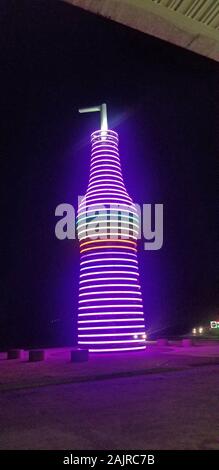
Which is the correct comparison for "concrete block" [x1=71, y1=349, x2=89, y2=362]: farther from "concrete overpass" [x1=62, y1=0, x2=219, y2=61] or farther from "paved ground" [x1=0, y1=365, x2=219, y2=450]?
"concrete overpass" [x1=62, y1=0, x2=219, y2=61]

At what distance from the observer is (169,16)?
4.95 metres

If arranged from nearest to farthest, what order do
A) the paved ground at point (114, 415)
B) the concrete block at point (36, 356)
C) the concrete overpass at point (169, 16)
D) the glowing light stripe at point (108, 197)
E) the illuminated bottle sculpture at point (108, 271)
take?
the concrete overpass at point (169, 16) < the paved ground at point (114, 415) < the concrete block at point (36, 356) < the illuminated bottle sculpture at point (108, 271) < the glowing light stripe at point (108, 197)

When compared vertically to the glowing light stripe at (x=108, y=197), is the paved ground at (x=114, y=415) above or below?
below

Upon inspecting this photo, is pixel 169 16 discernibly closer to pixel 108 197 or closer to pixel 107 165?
pixel 108 197

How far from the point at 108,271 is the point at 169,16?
75.6ft

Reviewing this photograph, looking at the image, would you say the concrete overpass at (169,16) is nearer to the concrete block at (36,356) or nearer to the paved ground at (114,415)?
the paved ground at (114,415)

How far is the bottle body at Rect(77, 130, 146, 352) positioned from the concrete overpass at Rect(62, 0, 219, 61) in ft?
74.0

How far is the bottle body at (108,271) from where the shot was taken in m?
26.8

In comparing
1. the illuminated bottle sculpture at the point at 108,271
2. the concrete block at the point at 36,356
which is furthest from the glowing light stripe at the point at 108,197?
the concrete block at the point at 36,356

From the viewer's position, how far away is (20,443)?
6.75 m

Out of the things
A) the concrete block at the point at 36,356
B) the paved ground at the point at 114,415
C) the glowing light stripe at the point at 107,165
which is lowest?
the concrete block at the point at 36,356

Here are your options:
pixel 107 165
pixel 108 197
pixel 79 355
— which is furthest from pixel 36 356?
pixel 107 165

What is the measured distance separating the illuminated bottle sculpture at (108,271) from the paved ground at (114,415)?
12.5m
